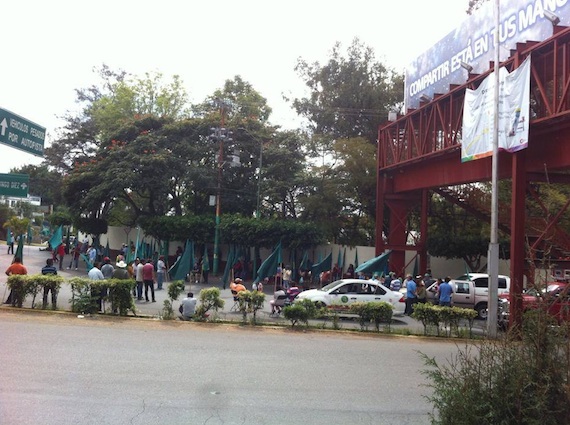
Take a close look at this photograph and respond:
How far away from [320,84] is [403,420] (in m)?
38.4

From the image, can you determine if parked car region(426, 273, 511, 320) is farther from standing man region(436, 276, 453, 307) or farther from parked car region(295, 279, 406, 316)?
parked car region(295, 279, 406, 316)

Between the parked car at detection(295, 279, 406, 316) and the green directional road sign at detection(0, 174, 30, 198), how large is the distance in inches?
412

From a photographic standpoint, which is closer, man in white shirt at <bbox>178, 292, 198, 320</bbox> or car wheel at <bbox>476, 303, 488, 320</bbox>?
man in white shirt at <bbox>178, 292, 198, 320</bbox>

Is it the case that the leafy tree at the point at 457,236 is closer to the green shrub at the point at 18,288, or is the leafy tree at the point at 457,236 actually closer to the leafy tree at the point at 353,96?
the leafy tree at the point at 353,96

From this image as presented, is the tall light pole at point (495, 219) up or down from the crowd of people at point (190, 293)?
up

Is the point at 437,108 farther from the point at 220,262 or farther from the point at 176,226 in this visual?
the point at 220,262

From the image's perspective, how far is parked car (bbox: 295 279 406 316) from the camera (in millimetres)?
18553

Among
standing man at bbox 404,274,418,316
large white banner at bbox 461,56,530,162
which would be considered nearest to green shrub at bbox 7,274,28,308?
standing man at bbox 404,274,418,316

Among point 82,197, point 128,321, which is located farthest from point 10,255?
point 128,321

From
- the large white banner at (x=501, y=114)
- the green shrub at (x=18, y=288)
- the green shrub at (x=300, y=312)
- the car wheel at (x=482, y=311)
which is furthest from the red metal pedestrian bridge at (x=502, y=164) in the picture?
the green shrub at (x=18, y=288)

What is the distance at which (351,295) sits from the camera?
18.8 metres

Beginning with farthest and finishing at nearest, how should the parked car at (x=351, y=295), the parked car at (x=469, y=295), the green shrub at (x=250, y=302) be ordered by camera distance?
1. the parked car at (x=469, y=295)
2. the parked car at (x=351, y=295)
3. the green shrub at (x=250, y=302)

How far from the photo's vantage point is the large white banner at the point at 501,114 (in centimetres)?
1577

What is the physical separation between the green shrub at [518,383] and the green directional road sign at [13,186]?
26.5 feet
